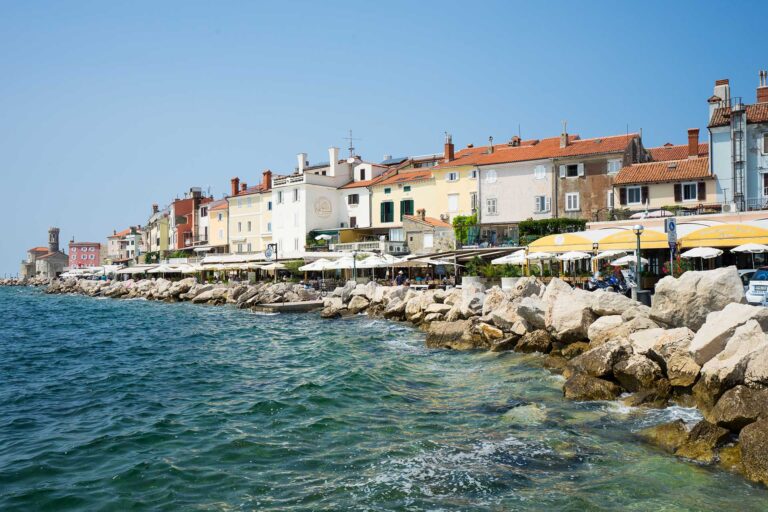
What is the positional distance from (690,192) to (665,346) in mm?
28436

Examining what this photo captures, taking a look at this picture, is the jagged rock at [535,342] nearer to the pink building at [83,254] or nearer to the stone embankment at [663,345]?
the stone embankment at [663,345]

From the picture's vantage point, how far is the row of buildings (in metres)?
34.9

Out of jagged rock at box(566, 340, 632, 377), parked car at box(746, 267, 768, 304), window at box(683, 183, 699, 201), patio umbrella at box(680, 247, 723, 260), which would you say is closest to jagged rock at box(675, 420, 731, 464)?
jagged rock at box(566, 340, 632, 377)

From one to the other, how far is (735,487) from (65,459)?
9.41 metres

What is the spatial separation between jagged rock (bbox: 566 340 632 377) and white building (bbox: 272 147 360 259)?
145 feet

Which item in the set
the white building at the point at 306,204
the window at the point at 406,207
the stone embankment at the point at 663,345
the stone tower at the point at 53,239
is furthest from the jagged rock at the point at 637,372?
the stone tower at the point at 53,239

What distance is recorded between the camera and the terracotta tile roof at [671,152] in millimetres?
43359

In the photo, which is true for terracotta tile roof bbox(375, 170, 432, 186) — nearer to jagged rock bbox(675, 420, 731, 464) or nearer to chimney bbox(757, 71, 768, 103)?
chimney bbox(757, 71, 768, 103)

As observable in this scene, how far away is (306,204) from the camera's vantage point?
56500 millimetres

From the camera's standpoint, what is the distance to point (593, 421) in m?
10.3

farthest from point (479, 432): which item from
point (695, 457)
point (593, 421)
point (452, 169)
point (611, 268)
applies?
point (452, 169)

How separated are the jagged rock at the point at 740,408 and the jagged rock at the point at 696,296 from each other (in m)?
4.11

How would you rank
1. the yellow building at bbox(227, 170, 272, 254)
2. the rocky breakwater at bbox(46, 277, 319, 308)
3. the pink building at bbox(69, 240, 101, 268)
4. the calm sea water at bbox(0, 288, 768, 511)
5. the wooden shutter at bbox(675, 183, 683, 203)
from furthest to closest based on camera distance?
the pink building at bbox(69, 240, 101, 268) < the yellow building at bbox(227, 170, 272, 254) < the rocky breakwater at bbox(46, 277, 319, 308) < the wooden shutter at bbox(675, 183, 683, 203) < the calm sea water at bbox(0, 288, 768, 511)

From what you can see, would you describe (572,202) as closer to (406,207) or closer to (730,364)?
(406,207)
